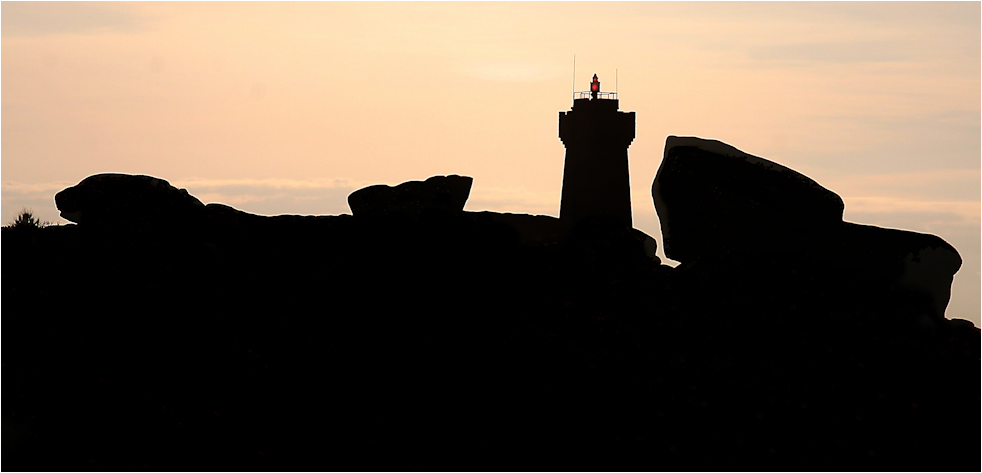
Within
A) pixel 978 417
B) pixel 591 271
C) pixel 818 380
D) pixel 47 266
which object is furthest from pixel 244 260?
pixel 978 417

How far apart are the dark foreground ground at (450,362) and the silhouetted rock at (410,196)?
1.53 metres

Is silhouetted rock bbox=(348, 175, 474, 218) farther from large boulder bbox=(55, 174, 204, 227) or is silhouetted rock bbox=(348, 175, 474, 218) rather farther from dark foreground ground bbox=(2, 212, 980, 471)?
large boulder bbox=(55, 174, 204, 227)

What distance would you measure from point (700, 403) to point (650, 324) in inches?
71.5

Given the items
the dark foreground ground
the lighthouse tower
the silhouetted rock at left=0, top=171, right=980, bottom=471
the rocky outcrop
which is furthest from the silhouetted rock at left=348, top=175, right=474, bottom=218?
the lighthouse tower

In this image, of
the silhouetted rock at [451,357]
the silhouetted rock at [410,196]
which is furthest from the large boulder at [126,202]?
the silhouetted rock at [410,196]

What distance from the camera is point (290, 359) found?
1870 cm

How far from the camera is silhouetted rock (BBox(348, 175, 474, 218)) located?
21.9 m

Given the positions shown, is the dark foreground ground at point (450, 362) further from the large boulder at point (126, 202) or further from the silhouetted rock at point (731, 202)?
the silhouetted rock at point (731, 202)

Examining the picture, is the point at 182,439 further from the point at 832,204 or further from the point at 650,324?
the point at 832,204

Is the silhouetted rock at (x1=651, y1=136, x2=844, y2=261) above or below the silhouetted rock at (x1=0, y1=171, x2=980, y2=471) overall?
above

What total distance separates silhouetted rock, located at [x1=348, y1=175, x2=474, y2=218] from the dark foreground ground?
153cm

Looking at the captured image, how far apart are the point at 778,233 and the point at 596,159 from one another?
19771 millimetres

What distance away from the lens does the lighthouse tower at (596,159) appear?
4147 centimetres

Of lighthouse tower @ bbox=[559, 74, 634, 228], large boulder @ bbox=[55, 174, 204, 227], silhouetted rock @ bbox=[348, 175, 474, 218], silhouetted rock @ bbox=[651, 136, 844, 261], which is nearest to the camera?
large boulder @ bbox=[55, 174, 204, 227]
